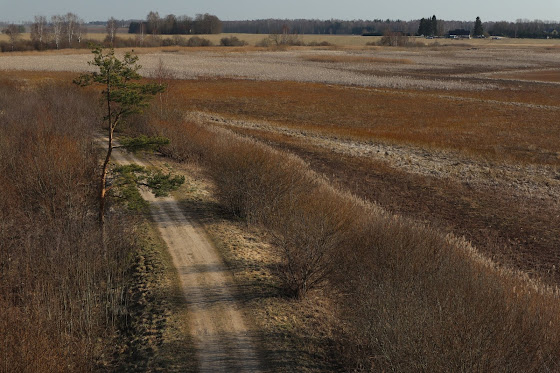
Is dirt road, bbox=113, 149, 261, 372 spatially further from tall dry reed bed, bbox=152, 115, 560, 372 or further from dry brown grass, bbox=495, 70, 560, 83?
dry brown grass, bbox=495, 70, 560, 83

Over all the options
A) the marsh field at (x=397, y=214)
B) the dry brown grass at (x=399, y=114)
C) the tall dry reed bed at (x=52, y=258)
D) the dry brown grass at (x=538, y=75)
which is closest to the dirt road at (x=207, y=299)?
the marsh field at (x=397, y=214)

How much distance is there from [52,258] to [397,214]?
12.9 m

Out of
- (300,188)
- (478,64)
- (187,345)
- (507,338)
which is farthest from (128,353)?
(478,64)

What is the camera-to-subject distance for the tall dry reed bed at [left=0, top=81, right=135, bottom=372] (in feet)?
28.0

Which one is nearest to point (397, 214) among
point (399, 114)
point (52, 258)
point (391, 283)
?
point (391, 283)

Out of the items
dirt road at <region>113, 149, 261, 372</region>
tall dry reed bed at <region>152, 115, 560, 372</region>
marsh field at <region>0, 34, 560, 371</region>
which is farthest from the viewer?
dirt road at <region>113, 149, 261, 372</region>

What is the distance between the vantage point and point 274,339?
1023 centimetres

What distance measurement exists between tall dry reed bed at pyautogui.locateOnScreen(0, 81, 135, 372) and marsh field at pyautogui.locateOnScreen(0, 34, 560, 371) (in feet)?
5.47

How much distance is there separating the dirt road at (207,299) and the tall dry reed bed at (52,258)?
5.54 ft

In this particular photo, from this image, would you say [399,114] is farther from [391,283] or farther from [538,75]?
[538,75]

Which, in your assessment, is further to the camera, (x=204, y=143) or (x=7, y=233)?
(x=204, y=143)

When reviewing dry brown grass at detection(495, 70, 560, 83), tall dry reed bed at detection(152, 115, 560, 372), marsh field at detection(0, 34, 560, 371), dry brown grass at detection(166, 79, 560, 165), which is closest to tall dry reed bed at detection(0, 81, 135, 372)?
marsh field at detection(0, 34, 560, 371)

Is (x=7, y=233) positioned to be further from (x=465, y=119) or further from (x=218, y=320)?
(x=465, y=119)

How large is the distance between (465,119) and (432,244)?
36.8 metres
